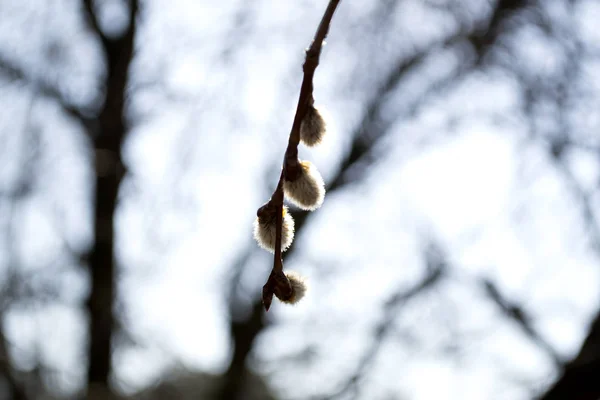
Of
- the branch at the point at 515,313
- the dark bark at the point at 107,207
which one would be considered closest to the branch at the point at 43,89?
the dark bark at the point at 107,207

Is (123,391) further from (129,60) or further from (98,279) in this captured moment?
(129,60)

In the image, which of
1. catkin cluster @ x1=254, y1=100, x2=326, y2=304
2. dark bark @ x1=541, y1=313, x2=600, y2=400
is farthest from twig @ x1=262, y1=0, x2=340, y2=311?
dark bark @ x1=541, y1=313, x2=600, y2=400

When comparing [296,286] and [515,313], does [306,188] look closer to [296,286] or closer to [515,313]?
[296,286]

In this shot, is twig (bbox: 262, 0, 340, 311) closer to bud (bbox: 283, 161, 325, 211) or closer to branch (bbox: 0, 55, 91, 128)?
bud (bbox: 283, 161, 325, 211)

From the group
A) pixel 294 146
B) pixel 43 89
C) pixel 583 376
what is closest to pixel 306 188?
pixel 294 146

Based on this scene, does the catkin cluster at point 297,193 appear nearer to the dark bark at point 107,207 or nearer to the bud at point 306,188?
the bud at point 306,188

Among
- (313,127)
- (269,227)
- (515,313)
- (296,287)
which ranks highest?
(313,127)

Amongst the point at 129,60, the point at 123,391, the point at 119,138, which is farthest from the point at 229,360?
the point at 129,60

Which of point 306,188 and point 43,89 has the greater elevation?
point 306,188
